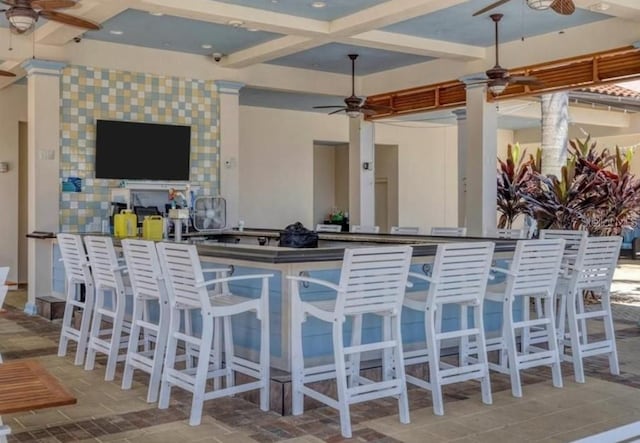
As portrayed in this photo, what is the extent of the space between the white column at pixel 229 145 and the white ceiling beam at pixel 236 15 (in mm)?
2204

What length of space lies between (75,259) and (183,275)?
6.20 ft

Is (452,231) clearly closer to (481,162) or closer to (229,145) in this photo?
(481,162)

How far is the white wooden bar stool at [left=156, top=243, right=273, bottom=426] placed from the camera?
379 centimetres

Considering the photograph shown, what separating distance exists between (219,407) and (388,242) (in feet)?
7.11

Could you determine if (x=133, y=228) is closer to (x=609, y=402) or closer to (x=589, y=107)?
(x=609, y=402)

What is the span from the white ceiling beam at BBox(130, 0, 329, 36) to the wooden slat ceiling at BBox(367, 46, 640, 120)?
2.60 meters

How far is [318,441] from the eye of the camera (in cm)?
356

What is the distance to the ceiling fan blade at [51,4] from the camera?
4.59 metres

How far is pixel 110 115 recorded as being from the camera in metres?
8.41

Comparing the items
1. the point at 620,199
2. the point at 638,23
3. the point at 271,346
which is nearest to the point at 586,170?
the point at 620,199

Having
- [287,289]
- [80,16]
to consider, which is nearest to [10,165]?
[80,16]

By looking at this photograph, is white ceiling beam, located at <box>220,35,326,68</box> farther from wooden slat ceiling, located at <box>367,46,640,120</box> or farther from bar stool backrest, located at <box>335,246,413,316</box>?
bar stool backrest, located at <box>335,246,413,316</box>

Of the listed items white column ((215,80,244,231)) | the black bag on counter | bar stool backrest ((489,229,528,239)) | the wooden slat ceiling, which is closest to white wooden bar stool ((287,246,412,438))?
the black bag on counter

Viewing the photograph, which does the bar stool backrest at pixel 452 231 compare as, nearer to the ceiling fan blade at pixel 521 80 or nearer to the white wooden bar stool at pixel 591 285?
the ceiling fan blade at pixel 521 80
